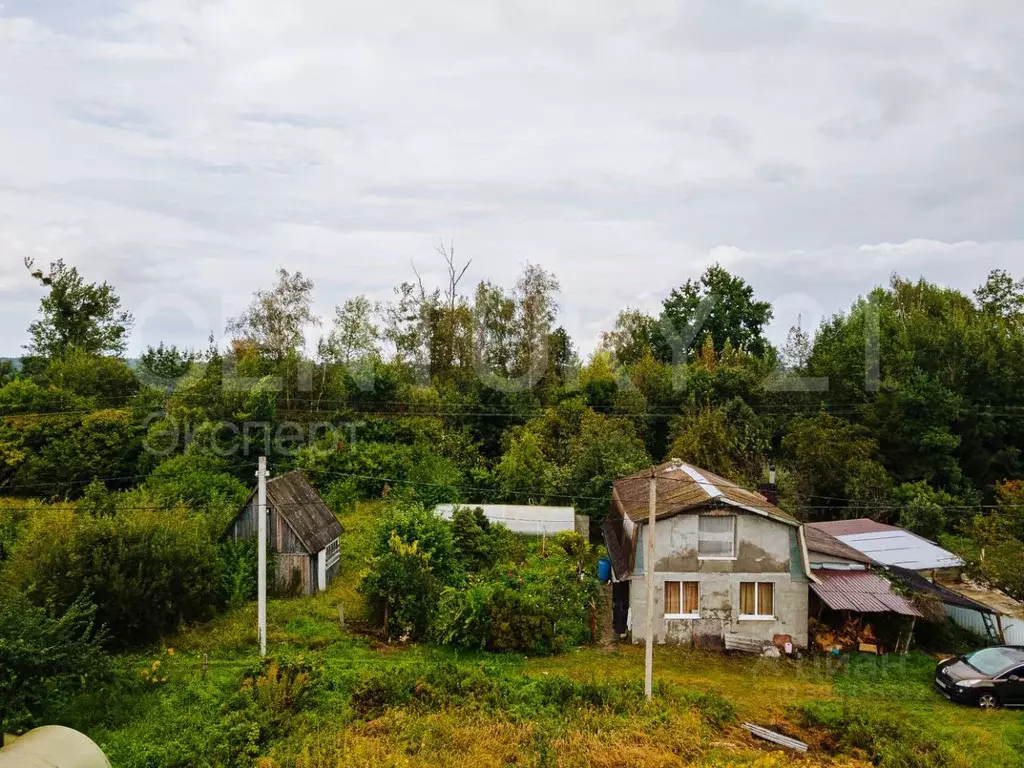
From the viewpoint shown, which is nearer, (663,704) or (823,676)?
(663,704)

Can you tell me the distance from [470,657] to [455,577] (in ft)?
10.6

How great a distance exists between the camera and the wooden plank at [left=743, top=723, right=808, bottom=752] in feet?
43.7

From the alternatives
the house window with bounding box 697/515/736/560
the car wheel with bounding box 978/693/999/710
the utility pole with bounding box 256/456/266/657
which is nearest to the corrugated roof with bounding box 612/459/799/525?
the house window with bounding box 697/515/736/560

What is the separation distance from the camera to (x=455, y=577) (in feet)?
67.5

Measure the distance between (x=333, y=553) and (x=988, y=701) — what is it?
1889 cm

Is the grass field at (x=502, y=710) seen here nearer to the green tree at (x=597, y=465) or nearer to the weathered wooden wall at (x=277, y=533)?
the weathered wooden wall at (x=277, y=533)

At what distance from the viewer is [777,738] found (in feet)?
44.3

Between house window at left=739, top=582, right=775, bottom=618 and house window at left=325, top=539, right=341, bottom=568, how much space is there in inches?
514

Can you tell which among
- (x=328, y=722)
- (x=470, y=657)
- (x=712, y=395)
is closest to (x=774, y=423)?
(x=712, y=395)

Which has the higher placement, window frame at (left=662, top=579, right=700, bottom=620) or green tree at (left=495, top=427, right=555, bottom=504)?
green tree at (left=495, top=427, right=555, bottom=504)

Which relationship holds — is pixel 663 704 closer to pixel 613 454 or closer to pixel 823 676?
pixel 823 676

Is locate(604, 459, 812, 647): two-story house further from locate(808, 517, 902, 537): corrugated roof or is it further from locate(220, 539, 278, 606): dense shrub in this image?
locate(220, 539, 278, 606): dense shrub

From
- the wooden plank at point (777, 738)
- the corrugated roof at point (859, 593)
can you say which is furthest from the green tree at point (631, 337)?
the wooden plank at point (777, 738)

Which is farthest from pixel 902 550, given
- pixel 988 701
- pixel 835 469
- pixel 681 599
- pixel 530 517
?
pixel 530 517
